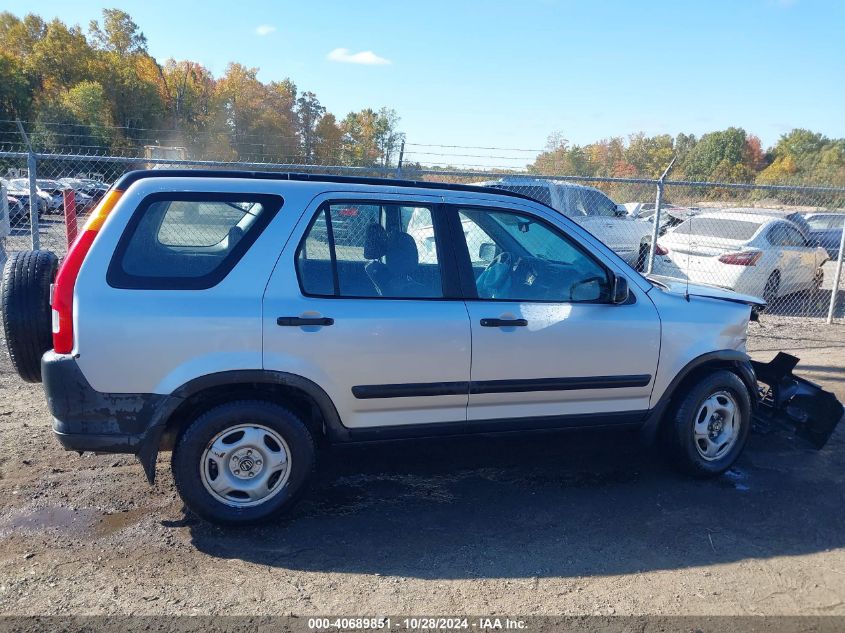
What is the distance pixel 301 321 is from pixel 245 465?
869 mm

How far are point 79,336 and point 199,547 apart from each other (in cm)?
126

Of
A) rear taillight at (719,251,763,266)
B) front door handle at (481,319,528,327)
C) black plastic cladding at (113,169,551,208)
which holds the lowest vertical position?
rear taillight at (719,251,763,266)

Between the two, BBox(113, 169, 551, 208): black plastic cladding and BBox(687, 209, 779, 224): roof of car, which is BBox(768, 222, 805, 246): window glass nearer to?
BBox(687, 209, 779, 224): roof of car

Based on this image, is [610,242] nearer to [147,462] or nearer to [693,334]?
[693,334]

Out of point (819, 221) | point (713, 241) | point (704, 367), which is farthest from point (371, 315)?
point (819, 221)

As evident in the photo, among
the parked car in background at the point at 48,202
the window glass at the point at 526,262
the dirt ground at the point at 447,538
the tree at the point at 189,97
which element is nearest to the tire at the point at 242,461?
the dirt ground at the point at 447,538

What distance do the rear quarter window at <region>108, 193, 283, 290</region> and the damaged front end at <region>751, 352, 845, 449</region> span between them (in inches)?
156

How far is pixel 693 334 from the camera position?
4254 millimetres

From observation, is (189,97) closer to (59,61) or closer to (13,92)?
(59,61)

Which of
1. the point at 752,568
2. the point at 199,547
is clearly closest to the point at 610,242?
the point at 752,568

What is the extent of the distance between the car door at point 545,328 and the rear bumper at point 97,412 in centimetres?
175

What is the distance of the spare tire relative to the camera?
11.5ft

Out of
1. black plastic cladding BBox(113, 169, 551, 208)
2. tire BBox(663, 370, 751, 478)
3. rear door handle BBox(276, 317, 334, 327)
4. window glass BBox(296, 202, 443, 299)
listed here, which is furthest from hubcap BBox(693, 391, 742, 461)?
rear door handle BBox(276, 317, 334, 327)

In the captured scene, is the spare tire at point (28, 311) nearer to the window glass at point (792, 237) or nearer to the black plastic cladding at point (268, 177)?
the black plastic cladding at point (268, 177)
